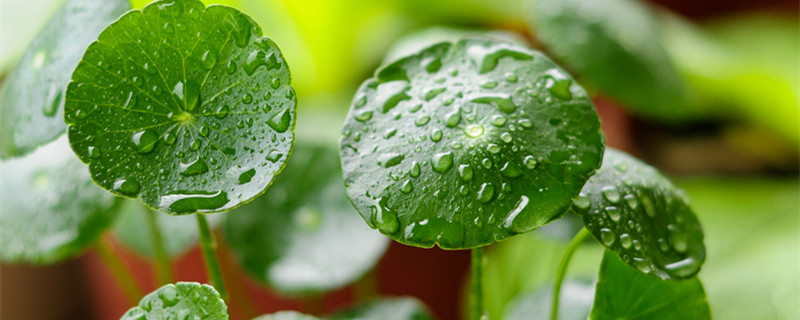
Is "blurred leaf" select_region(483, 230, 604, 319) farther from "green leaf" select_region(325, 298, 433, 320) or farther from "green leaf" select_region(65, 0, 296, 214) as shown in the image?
"green leaf" select_region(65, 0, 296, 214)

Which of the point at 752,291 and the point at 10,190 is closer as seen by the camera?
the point at 10,190

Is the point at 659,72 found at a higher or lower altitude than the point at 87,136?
lower

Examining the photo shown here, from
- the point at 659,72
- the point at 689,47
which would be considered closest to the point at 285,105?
the point at 659,72

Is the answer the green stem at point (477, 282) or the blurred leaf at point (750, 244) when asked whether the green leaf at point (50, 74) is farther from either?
the blurred leaf at point (750, 244)

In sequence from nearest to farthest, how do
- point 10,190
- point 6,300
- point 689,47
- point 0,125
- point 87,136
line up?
point 87,136, point 0,125, point 10,190, point 6,300, point 689,47

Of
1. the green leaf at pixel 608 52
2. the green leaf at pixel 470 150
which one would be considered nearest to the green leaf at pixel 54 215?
the green leaf at pixel 470 150

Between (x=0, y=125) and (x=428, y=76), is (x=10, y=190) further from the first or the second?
(x=428, y=76)

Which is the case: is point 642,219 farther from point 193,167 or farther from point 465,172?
point 193,167
